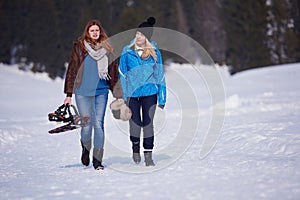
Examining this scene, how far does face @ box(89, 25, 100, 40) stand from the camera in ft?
19.4

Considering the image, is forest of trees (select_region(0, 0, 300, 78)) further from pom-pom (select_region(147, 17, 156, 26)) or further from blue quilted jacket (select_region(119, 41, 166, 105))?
blue quilted jacket (select_region(119, 41, 166, 105))

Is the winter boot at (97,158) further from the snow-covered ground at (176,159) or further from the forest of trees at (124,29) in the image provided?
the forest of trees at (124,29)

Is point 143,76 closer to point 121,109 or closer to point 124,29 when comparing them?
point 121,109

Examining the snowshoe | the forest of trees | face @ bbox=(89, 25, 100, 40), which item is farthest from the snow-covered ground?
the forest of trees

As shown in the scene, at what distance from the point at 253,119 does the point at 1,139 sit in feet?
16.5

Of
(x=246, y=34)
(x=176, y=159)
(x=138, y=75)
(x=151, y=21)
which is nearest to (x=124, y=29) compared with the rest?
(x=246, y=34)

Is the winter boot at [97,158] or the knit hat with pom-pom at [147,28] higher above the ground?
the knit hat with pom-pom at [147,28]

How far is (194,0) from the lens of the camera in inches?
1512

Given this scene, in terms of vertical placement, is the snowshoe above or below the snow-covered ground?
above

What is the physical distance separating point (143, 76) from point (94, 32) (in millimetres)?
765

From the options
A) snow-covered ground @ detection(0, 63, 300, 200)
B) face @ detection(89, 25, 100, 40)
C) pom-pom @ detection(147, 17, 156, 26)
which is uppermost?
pom-pom @ detection(147, 17, 156, 26)

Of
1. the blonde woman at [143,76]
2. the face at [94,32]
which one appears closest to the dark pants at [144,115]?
the blonde woman at [143,76]

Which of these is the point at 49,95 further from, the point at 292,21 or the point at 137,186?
the point at 137,186

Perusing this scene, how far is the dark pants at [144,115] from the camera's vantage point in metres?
5.99
